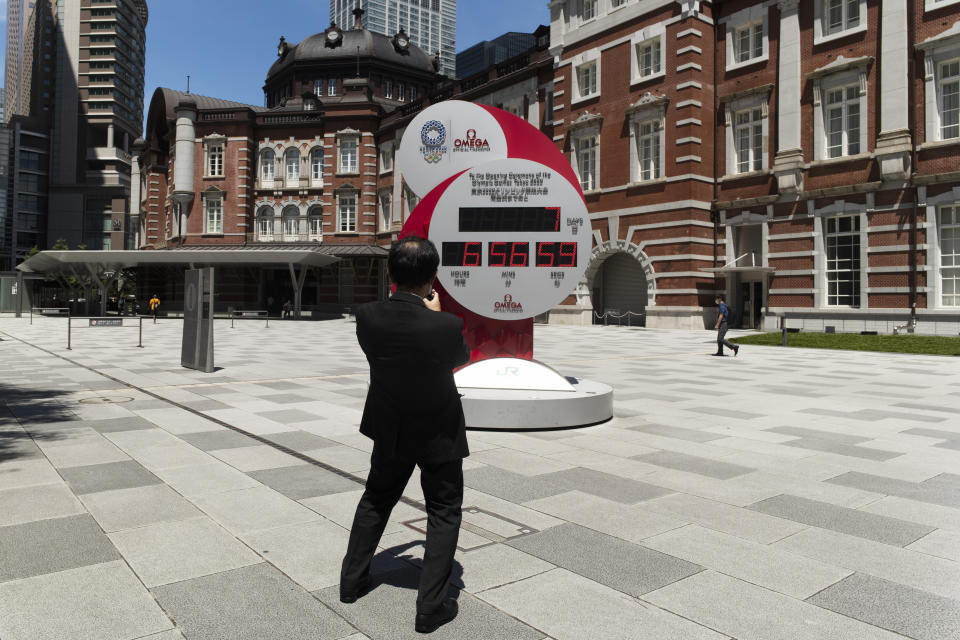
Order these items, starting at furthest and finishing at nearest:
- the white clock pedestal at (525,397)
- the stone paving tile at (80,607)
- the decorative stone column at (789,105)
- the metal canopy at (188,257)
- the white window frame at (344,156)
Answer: the white window frame at (344,156)
the metal canopy at (188,257)
the decorative stone column at (789,105)
the white clock pedestal at (525,397)
the stone paving tile at (80,607)

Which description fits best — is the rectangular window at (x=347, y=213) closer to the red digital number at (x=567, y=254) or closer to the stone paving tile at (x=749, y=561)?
the red digital number at (x=567, y=254)

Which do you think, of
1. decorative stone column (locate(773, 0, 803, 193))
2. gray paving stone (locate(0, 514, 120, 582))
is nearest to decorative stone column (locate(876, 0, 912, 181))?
decorative stone column (locate(773, 0, 803, 193))

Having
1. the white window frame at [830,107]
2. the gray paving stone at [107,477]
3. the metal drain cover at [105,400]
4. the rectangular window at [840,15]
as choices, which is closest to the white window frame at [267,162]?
the white window frame at [830,107]

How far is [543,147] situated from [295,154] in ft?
155

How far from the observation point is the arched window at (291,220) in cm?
5312

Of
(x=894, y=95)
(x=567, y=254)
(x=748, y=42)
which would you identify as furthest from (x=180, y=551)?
(x=748, y=42)

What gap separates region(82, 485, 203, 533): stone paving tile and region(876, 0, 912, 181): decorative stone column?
27.7 meters

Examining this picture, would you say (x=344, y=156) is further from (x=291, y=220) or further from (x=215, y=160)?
(x=215, y=160)

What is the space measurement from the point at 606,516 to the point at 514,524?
2.16ft

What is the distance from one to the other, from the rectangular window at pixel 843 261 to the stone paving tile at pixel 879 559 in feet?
86.7

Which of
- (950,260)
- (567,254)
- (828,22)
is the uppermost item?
(828,22)

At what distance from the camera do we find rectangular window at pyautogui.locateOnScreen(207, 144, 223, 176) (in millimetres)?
52688

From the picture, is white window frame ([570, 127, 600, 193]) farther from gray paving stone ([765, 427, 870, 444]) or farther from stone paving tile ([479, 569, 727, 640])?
stone paving tile ([479, 569, 727, 640])

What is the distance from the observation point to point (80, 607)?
3229mm
